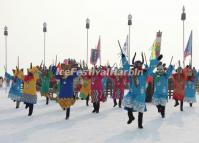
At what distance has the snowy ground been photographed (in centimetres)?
883

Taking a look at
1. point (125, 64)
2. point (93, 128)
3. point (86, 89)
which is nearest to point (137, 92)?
point (125, 64)

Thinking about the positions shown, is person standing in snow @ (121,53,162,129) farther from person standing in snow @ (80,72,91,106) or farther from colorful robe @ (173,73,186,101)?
person standing in snow @ (80,72,91,106)

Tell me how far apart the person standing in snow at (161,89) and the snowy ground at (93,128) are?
1.23 feet

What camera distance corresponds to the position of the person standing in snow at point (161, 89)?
13236mm

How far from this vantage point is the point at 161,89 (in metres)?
13.5

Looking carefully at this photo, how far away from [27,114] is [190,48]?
18.8 metres

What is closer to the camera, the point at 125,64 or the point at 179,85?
the point at 125,64

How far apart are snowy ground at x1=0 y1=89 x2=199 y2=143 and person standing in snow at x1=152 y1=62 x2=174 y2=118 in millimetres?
376

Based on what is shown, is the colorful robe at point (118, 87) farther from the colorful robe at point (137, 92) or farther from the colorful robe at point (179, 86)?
the colorful robe at point (137, 92)

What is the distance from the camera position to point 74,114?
1407 centimetres

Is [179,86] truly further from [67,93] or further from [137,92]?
[137,92]

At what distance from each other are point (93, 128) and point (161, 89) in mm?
3700

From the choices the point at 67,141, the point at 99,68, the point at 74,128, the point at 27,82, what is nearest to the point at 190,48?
the point at 99,68

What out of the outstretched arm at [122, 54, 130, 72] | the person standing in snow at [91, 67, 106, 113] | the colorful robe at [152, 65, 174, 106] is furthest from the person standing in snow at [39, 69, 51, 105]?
the outstretched arm at [122, 54, 130, 72]
